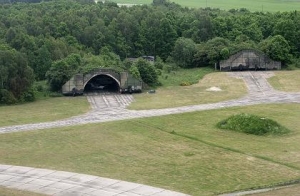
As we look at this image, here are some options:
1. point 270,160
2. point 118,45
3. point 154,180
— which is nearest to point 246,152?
point 270,160

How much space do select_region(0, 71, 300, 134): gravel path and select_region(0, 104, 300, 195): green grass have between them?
2.57 m

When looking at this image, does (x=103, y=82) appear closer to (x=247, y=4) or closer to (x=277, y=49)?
Result: (x=277, y=49)

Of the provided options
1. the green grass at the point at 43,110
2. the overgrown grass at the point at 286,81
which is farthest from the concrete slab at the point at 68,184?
the overgrown grass at the point at 286,81

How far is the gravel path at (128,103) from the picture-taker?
67.9 m

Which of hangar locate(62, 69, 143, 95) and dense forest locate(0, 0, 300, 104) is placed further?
dense forest locate(0, 0, 300, 104)

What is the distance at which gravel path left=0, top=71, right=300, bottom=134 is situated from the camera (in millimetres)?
67938

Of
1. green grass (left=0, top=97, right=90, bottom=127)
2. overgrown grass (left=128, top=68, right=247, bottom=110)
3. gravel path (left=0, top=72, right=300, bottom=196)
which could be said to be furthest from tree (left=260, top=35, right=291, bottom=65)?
green grass (left=0, top=97, right=90, bottom=127)

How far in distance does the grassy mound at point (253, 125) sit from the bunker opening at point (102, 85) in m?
25.7

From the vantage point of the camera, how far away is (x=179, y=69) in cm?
10350

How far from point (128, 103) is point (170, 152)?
23.9 metres

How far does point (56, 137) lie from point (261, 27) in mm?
64928

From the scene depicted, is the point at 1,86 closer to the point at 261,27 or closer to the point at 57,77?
the point at 57,77

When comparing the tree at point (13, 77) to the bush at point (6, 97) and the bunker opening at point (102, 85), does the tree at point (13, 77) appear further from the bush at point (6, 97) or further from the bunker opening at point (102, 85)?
the bunker opening at point (102, 85)

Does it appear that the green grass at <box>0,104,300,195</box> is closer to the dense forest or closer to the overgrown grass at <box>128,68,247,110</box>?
the overgrown grass at <box>128,68,247,110</box>
